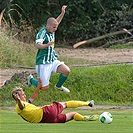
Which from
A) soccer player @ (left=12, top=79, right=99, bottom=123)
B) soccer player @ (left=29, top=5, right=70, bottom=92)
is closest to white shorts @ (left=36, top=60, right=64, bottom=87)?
soccer player @ (left=29, top=5, right=70, bottom=92)

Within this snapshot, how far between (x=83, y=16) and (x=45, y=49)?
55.4 ft

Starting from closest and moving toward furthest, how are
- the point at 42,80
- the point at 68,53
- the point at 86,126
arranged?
the point at 86,126
the point at 42,80
the point at 68,53

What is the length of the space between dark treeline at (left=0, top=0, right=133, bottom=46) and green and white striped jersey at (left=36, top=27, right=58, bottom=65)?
51.5 ft

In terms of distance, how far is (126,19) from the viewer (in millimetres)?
31844

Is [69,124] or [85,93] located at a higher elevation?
[69,124]

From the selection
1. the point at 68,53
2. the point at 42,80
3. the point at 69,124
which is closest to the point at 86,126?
the point at 69,124

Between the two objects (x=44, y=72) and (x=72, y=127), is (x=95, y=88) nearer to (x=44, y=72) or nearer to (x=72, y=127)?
(x=44, y=72)

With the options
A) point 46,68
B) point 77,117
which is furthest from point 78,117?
point 46,68

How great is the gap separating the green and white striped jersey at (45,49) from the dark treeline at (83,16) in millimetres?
15709

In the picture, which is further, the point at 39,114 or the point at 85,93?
the point at 85,93

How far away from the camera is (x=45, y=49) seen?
605 inches

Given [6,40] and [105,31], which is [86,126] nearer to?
[6,40]

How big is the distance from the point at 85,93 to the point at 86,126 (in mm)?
8061

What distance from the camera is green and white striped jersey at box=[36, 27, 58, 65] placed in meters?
15.1
